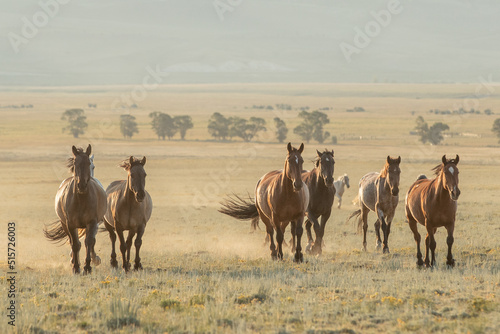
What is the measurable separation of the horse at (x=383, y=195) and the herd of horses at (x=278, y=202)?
0.08ft

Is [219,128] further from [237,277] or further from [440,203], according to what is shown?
[237,277]

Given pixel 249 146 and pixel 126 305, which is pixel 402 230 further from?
pixel 249 146

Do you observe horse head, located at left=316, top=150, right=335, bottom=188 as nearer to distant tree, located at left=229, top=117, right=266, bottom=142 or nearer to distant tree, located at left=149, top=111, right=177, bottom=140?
distant tree, located at left=229, top=117, right=266, bottom=142

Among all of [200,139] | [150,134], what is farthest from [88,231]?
[150,134]

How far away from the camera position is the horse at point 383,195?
1482 cm

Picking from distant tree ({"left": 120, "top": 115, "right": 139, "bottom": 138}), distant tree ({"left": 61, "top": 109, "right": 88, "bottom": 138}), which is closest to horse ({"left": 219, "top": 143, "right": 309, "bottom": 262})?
distant tree ({"left": 120, "top": 115, "right": 139, "bottom": 138})

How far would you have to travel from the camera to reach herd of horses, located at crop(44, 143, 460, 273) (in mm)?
12734

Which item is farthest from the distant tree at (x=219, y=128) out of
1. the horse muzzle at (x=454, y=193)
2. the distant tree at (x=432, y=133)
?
the horse muzzle at (x=454, y=193)

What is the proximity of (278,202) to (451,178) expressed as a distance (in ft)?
12.4

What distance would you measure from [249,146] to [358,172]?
26.1m

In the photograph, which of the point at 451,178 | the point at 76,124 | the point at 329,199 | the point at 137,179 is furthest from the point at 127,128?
the point at 451,178

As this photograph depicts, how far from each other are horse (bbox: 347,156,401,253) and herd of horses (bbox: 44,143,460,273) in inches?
0.9

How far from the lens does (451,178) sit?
12.3m

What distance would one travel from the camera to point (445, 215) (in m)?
13.0
